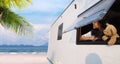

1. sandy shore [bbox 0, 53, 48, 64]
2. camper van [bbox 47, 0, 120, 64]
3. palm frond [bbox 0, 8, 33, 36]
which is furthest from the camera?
sandy shore [bbox 0, 53, 48, 64]

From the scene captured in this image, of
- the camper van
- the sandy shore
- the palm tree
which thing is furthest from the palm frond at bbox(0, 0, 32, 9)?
the sandy shore

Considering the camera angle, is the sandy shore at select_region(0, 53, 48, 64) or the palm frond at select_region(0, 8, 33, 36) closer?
the palm frond at select_region(0, 8, 33, 36)

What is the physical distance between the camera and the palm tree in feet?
27.3

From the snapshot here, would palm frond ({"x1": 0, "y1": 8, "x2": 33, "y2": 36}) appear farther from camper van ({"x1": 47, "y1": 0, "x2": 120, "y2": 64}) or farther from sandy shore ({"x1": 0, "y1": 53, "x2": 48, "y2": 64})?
sandy shore ({"x1": 0, "y1": 53, "x2": 48, "y2": 64})

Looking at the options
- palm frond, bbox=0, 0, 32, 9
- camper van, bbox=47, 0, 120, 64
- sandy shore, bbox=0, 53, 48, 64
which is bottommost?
sandy shore, bbox=0, 53, 48, 64

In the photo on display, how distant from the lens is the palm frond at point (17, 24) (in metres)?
8.32

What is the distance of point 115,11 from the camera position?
16.8 ft

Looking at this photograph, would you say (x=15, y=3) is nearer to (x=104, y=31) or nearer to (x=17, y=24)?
(x=17, y=24)

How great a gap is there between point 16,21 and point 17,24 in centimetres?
10

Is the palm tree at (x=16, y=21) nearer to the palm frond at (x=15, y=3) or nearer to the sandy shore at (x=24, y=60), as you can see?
the palm frond at (x=15, y=3)

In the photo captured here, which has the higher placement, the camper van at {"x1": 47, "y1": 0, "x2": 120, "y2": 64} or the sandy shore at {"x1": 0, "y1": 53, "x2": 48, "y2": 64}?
the camper van at {"x1": 47, "y1": 0, "x2": 120, "y2": 64}

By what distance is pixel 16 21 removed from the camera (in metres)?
8.30

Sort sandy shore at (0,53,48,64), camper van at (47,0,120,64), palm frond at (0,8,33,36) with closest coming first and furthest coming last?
1. camper van at (47,0,120,64)
2. palm frond at (0,8,33,36)
3. sandy shore at (0,53,48,64)

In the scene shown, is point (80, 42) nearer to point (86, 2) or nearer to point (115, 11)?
point (86, 2)
